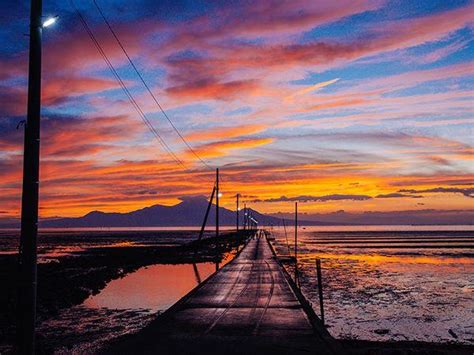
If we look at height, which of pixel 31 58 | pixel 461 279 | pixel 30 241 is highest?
pixel 31 58

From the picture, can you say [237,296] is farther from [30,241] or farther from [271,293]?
[30,241]

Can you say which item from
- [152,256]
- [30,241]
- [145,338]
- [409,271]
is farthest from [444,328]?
[152,256]

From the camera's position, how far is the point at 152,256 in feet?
184

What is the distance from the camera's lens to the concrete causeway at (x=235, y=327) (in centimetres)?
1202

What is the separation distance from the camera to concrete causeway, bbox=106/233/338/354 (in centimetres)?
1202

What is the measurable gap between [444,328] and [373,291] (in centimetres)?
1021

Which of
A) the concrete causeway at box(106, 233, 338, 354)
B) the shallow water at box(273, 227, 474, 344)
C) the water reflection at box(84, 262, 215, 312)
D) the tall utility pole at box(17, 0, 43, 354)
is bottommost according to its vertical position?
the shallow water at box(273, 227, 474, 344)

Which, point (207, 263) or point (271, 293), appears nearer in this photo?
point (271, 293)

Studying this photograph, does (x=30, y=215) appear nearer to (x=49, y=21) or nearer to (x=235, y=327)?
(x=49, y=21)

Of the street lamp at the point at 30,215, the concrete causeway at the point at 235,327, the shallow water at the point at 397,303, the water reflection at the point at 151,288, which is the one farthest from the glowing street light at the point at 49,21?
the water reflection at the point at 151,288

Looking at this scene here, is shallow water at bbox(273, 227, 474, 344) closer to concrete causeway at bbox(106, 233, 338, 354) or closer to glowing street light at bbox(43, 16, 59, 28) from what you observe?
concrete causeway at bbox(106, 233, 338, 354)

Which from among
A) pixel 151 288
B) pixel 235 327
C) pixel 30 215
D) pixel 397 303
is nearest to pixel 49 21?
pixel 30 215

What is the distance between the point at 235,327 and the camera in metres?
14.6

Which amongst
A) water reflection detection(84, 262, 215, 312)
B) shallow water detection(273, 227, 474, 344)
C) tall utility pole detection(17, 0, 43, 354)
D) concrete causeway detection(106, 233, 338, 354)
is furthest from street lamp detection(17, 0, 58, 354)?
water reflection detection(84, 262, 215, 312)
